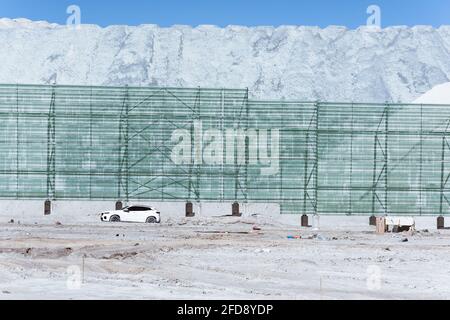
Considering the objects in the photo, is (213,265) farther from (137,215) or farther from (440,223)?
(440,223)

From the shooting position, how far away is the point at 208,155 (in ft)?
178

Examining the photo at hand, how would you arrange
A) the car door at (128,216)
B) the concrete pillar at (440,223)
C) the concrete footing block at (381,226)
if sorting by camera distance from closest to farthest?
the concrete footing block at (381,226) < the car door at (128,216) < the concrete pillar at (440,223)

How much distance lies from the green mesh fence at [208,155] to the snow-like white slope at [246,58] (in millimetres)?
75120

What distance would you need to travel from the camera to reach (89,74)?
A: 442 ft

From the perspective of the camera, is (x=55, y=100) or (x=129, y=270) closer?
(x=129, y=270)

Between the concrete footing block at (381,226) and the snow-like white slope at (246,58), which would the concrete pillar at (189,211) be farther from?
the snow-like white slope at (246,58)

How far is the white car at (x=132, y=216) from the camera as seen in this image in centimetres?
4919

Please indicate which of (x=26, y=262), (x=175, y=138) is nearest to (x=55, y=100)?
(x=175, y=138)

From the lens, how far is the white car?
4919 centimetres

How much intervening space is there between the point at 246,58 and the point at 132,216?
303 feet

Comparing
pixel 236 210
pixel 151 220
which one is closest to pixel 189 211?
pixel 236 210

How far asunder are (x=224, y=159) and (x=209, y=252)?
76.3 ft

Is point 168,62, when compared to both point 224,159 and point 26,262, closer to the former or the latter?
point 224,159

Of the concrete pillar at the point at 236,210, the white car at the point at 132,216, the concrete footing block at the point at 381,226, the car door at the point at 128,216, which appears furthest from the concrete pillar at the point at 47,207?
the concrete footing block at the point at 381,226
